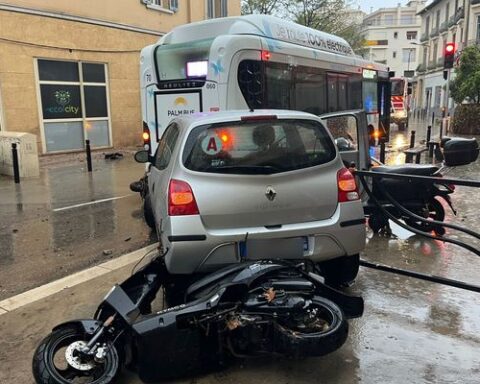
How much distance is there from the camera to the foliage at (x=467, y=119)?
73.4 feet

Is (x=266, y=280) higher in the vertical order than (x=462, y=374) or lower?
higher

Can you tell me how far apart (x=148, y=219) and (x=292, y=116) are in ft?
11.0

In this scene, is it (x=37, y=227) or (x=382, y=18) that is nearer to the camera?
(x=37, y=227)

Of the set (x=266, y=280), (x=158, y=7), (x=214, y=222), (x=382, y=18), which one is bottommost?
(x=266, y=280)

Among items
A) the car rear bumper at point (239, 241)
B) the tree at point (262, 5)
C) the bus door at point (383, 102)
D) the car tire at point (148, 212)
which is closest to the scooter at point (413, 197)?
the car rear bumper at point (239, 241)

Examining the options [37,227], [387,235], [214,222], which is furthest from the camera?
[37,227]

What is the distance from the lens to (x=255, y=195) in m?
3.95

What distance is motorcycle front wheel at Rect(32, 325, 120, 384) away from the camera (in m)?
3.01

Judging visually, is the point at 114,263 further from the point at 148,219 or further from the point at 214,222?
the point at 214,222

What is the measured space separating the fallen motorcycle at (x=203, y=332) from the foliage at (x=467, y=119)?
864 inches

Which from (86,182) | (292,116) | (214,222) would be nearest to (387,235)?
(292,116)

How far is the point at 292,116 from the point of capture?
14.4 ft

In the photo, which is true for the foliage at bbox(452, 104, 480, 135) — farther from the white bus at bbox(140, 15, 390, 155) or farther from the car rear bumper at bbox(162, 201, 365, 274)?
the car rear bumper at bbox(162, 201, 365, 274)

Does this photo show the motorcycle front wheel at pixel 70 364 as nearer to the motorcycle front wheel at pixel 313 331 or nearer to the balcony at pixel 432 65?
the motorcycle front wheel at pixel 313 331
